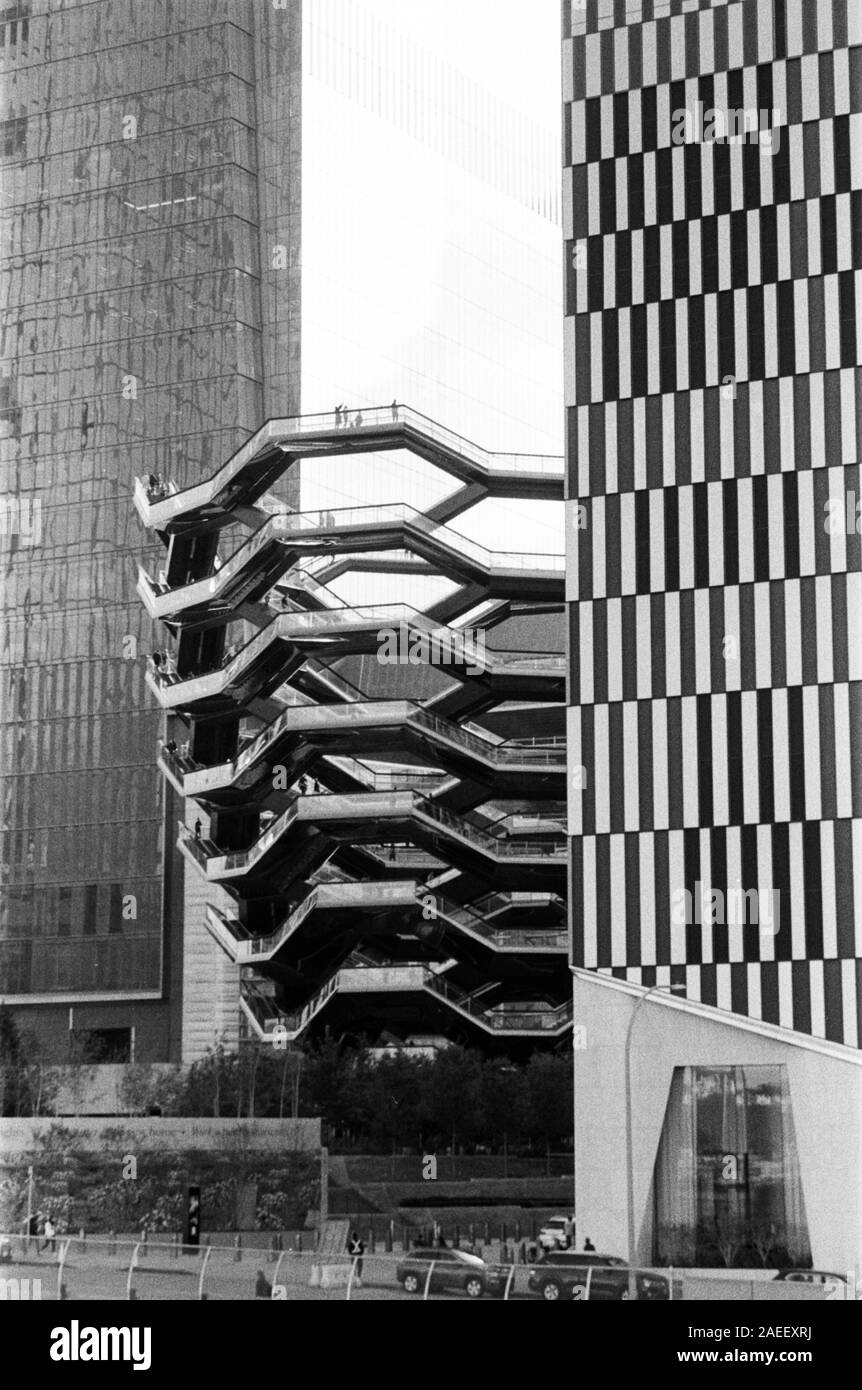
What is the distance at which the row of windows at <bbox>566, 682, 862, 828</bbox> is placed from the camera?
4800cm

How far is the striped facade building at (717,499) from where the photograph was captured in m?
48.1

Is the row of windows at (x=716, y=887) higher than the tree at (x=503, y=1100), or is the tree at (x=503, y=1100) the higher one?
the row of windows at (x=716, y=887)

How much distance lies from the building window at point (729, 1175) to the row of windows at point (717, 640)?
890 cm

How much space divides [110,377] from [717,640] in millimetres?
45228

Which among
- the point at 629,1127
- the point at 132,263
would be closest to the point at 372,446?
the point at 629,1127

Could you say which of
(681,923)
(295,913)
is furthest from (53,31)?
(681,923)

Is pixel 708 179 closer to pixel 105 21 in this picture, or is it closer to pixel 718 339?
pixel 718 339

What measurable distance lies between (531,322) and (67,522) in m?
22.0

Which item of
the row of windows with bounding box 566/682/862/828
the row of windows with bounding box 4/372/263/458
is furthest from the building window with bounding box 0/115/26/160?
the row of windows with bounding box 566/682/862/828

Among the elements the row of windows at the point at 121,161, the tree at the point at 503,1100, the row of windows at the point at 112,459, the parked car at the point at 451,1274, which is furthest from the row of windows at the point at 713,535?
the row of windows at the point at 121,161

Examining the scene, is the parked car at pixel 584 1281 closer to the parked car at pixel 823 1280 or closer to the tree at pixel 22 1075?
the parked car at pixel 823 1280

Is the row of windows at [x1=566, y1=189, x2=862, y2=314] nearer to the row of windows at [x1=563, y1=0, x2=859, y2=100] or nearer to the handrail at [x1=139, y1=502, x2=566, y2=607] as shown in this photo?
the row of windows at [x1=563, y1=0, x2=859, y2=100]

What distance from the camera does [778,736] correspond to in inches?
1917
